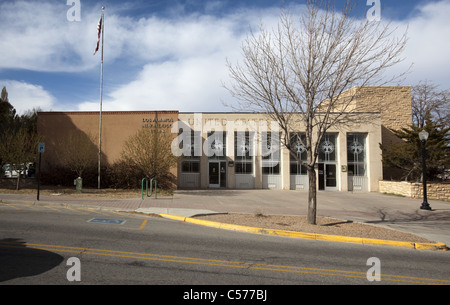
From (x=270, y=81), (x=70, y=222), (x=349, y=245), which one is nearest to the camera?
(x=349, y=245)

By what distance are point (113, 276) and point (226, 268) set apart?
1.92 metres

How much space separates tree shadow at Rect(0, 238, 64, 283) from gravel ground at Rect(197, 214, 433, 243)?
560 cm

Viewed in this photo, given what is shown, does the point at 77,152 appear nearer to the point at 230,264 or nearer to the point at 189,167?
the point at 189,167

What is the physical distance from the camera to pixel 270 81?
404 inches

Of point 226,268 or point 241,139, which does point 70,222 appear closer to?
point 226,268

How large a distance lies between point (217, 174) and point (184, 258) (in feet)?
63.4

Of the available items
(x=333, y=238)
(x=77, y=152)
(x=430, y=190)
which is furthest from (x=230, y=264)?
(x=430, y=190)

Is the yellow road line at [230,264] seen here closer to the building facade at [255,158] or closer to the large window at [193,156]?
the building facade at [255,158]

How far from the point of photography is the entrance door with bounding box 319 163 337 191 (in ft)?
83.0

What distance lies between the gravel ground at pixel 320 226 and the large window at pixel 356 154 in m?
16.1

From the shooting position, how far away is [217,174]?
2505 centimetres

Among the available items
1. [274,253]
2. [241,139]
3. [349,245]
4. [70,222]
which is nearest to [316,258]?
[274,253]

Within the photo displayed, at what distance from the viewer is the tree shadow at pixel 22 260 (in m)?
4.57

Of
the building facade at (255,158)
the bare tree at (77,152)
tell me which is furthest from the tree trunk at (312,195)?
the bare tree at (77,152)
